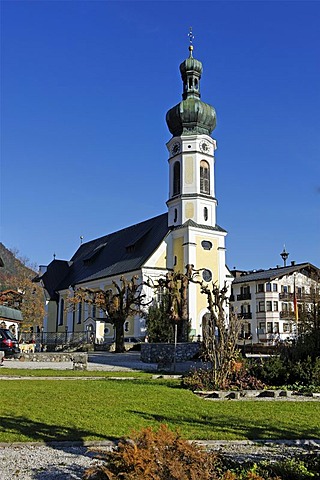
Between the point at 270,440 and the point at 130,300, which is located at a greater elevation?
the point at 130,300

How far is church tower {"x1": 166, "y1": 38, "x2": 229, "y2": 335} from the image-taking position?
46.6 m

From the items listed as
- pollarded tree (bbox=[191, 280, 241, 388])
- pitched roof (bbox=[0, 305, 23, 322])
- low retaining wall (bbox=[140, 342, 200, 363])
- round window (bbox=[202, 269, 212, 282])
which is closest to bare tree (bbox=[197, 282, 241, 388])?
pollarded tree (bbox=[191, 280, 241, 388])

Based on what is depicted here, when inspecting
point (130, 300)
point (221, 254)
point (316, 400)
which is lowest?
point (316, 400)

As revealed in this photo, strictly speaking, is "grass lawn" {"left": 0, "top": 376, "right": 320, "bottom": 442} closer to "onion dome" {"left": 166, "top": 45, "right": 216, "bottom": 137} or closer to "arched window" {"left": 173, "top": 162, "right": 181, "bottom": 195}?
"arched window" {"left": 173, "top": 162, "right": 181, "bottom": 195}

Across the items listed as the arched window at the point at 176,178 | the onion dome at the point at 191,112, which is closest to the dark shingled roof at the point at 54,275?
the arched window at the point at 176,178

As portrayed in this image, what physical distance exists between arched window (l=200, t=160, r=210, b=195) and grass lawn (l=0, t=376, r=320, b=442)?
3500cm

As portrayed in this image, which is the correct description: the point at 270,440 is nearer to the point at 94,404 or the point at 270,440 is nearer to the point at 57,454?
the point at 57,454

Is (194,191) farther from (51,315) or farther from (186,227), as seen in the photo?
(51,315)

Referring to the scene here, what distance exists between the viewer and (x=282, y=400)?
13.0 metres

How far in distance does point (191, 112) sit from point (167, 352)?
1071 inches

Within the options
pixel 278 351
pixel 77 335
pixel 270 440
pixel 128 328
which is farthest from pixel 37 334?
pixel 270 440

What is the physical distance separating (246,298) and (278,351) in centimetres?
4756

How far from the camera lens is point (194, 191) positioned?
47344 mm

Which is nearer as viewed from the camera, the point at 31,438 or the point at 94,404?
the point at 31,438
